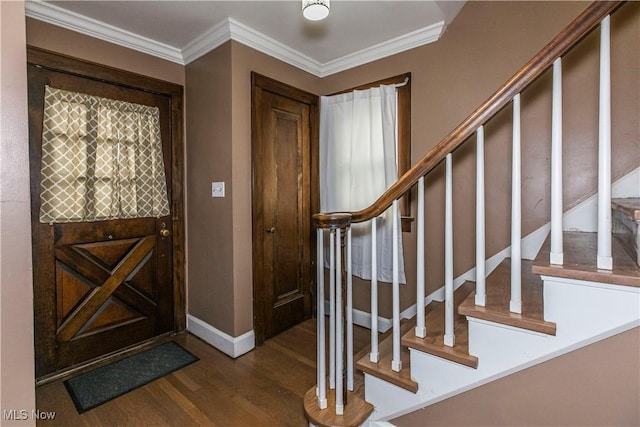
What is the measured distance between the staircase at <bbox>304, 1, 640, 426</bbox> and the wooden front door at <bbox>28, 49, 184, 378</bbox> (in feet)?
5.59

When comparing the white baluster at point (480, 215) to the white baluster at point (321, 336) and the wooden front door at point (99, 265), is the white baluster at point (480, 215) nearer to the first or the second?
the white baluster at point (321, 336)

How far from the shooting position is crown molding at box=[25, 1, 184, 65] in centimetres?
198

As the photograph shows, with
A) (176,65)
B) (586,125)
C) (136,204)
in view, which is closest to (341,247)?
(586,125)

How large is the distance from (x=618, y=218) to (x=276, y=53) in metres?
2.52

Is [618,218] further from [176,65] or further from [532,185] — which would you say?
[176,65]

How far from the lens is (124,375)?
6.93 feet

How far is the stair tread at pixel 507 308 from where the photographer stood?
3.76 ft

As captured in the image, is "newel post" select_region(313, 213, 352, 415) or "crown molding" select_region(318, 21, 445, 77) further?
"crown molding" select_region(318, 21, 445, 77)

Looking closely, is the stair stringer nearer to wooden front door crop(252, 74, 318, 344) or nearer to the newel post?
the newel post

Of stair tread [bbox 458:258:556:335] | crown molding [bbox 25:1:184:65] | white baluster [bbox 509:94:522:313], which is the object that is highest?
crown molding [bbox 25:1:184:65]

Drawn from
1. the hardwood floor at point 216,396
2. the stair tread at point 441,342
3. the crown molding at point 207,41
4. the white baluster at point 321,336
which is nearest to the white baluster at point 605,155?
the stair tread at point 441,342

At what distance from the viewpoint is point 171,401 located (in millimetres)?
1857

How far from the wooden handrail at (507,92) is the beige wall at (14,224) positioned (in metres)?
1.05

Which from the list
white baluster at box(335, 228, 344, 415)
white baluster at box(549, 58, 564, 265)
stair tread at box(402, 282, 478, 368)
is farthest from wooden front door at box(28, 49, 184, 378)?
white baluster at box(549, 58, 564, 265)
